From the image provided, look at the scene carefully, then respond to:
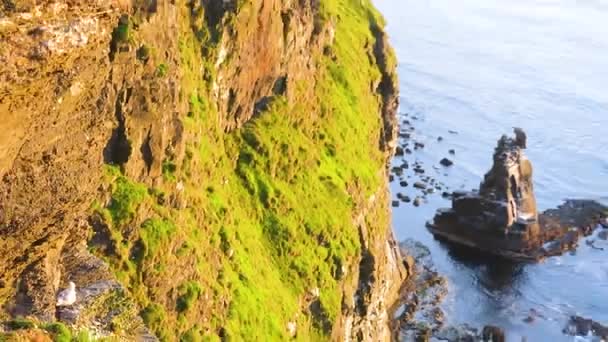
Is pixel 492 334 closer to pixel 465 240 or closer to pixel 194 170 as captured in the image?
pixel 465 240

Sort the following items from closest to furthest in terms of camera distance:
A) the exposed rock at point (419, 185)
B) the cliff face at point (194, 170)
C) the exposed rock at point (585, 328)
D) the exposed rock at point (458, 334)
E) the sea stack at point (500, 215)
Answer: the cliff face at point (194, 170)
the exposed rock at point (458, 334)
the exposed rock at point (585, 328)
the sea stack at point (500, 215)
the exposed rock at point (419, 185)

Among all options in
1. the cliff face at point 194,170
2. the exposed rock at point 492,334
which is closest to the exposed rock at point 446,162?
the cliff face at point 194,170

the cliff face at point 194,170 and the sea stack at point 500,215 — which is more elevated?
the cliff face at point 194,170

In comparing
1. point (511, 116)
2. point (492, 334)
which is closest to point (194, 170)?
point (492, 334)

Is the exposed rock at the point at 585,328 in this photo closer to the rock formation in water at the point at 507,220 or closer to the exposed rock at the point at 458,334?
the exposed rock at the point at 458,334

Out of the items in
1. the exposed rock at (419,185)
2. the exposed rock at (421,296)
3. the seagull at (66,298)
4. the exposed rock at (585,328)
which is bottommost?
the exposed rock at (585,328)

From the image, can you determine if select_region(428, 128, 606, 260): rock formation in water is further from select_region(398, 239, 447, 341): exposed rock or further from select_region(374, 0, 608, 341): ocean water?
select_region(398, 239, 447, 341): exposed rock

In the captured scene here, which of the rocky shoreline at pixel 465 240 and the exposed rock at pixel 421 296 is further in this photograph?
the rocky shoreline at pixel 465 240

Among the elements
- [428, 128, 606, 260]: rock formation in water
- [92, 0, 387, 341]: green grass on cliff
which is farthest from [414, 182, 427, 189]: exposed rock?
[92, 0, 387, 341]: green grass on cliff

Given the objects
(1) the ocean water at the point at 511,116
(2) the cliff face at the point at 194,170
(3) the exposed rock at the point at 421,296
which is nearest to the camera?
(2) the cliff face at the point at 194,170
